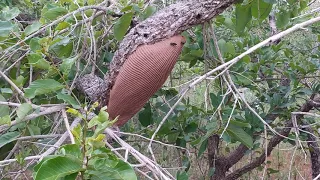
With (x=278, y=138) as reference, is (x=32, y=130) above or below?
above

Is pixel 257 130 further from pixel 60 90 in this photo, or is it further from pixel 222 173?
pixel 60 90

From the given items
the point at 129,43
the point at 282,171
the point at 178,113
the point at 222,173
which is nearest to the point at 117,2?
the point at 129,43

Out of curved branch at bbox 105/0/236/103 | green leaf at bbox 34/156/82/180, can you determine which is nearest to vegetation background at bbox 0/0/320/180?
green leaf at bbox 34/156/82/180

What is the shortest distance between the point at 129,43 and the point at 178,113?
23.5 inches

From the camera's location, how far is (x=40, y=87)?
86 centimetres

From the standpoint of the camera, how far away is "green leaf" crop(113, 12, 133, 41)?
97 cm

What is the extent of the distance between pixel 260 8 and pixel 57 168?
2.15 feet

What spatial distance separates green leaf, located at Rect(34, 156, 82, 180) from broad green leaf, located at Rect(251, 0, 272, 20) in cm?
61

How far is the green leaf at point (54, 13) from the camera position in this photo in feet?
3.29

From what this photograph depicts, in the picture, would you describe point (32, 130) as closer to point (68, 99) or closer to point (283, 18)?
point (68, 99)

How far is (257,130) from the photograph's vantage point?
56.4 inches

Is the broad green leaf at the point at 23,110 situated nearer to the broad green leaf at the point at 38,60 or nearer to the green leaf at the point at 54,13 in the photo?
the broad green leaf at the point at 38,60

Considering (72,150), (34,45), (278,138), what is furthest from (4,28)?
(278,138)

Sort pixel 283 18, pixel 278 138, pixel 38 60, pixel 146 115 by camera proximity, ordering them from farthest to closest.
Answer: pixel 278 138, pixel 146 115, pixel 283 18, pixel 38 60
